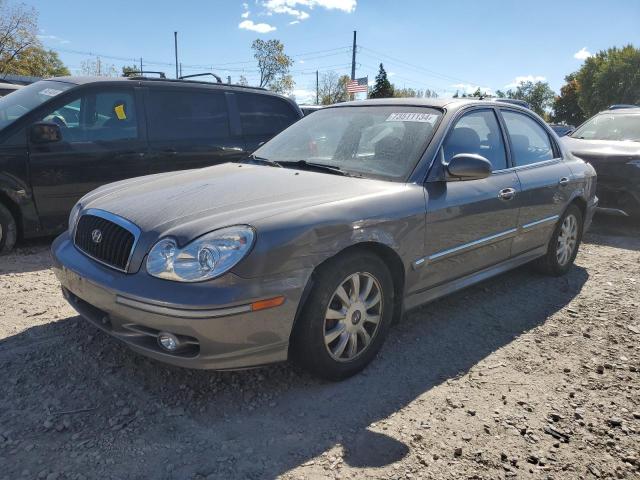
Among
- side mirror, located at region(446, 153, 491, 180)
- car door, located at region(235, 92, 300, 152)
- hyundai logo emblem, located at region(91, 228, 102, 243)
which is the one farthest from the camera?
car door, located at region(235, 92, 300, 152)

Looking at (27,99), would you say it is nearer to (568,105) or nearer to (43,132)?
(43,132)

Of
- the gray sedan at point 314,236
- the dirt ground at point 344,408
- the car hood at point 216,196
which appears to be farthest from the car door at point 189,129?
the dirt ground at point 344,408

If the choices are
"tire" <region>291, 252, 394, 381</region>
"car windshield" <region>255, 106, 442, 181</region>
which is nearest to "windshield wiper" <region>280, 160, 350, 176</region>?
"car windshield" <region>255, 106, 442, 181</region>

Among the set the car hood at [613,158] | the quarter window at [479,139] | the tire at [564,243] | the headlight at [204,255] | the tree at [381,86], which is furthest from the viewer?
the tree at [381,86]

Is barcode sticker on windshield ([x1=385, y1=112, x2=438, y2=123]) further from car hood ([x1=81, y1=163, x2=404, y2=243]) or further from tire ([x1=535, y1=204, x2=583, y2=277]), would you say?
tire ([x1=535, y1=204, x2=583, y2=277])

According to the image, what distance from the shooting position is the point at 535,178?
14.2 feet

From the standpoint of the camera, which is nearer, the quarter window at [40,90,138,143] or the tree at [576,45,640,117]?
the quarter window at [40,90,138,143]

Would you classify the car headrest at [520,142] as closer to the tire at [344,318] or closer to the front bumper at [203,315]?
the tire at [344,318]

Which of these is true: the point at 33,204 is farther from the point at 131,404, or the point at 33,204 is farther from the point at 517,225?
the point at 517,225

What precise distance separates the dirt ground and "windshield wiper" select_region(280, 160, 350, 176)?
1200 millimetres

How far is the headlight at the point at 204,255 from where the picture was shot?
2445 mm

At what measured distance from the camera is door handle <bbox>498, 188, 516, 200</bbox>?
3875 millimetres

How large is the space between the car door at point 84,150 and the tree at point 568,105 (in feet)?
228

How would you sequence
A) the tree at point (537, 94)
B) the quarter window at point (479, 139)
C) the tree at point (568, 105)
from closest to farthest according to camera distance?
1. the quarter window at point (479, 139)
2. the tree at point (568, 105)
3. the tree at point (537, 94)
